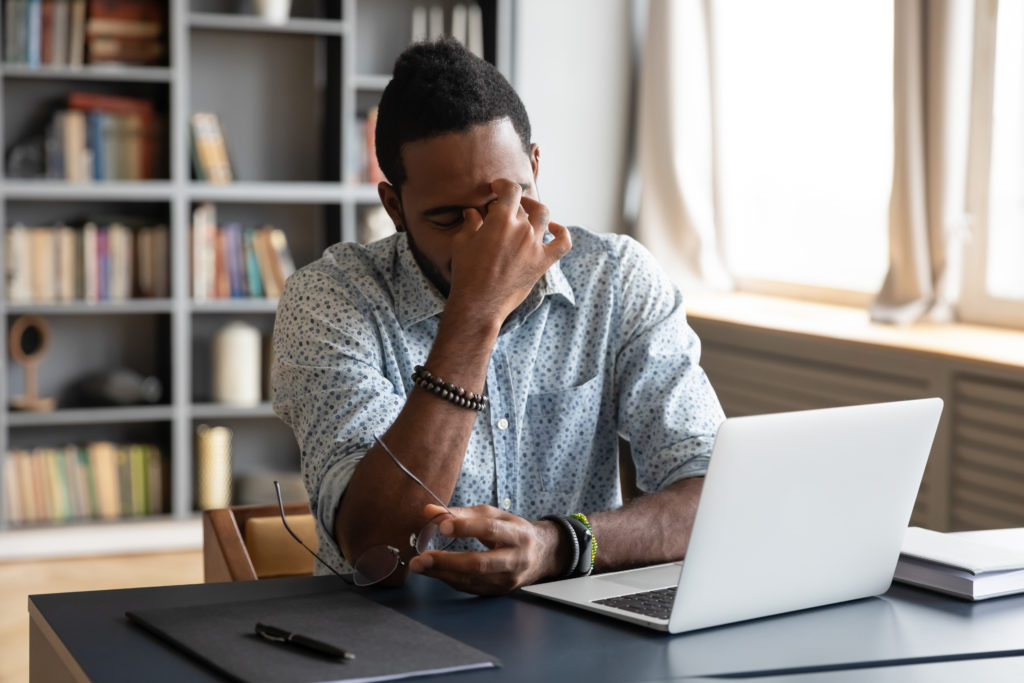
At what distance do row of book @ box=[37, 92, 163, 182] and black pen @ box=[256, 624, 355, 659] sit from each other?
3.04 metres

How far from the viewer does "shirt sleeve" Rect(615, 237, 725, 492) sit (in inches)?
62.9

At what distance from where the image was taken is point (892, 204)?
314 centimetres

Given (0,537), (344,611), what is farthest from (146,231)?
(344,611)

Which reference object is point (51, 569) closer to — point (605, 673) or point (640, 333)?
point (640, 333)

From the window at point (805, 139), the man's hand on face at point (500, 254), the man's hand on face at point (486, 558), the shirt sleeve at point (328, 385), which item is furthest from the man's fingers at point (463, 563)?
the window at point (805, 139)

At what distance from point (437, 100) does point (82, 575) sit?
2531mm

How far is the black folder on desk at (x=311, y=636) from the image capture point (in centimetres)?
95

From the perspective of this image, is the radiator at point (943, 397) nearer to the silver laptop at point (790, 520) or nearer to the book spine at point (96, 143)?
the silver laptop at point (790, 520)

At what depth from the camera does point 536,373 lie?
5.62 feet

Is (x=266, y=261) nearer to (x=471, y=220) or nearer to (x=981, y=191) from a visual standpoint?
(x=981, y=191)

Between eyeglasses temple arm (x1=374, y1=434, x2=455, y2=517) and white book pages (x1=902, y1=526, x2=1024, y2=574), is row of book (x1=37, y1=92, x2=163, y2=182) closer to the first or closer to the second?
eyeglasses temple arm (x1=374, y1=434, x2=455, y2=517)

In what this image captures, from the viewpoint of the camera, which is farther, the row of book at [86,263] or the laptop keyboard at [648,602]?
the row of book at [86,263]

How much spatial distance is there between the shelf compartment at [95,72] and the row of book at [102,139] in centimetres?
9

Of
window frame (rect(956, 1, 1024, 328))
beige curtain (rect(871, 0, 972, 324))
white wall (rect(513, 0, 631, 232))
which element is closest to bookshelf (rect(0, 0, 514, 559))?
white wall (rect(513, 0, 631, 232))
